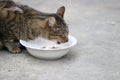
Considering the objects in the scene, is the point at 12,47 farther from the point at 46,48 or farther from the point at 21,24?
the point at 46,48

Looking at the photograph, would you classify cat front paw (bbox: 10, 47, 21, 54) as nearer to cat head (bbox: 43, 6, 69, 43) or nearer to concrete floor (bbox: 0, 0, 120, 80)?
concrete floor (bbox: 0, 0, 120, 80)

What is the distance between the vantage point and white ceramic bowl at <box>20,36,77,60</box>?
8.00 feet

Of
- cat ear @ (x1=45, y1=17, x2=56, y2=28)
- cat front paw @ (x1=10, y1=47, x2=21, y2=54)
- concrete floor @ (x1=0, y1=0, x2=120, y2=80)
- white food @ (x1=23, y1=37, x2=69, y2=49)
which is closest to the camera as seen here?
concrete floor @ (x1=0, y1=0, x2=120, y2=80)

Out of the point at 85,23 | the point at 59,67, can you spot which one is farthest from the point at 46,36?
the point at 85,23

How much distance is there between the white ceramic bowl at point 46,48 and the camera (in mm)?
2439

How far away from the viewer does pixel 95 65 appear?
8.11 feet

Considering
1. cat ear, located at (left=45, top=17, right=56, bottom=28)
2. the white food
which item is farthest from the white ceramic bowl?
cat ear, located at (left=45, top=17, right=56, bottom=28)

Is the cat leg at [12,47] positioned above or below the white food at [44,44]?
below

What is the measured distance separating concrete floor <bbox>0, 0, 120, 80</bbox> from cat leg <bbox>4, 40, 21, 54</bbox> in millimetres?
42

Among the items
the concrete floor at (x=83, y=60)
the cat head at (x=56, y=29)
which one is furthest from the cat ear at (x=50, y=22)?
the concrete floor at (x=83, y=60)

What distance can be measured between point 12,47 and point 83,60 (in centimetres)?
66

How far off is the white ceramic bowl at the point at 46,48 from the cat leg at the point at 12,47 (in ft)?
0.31

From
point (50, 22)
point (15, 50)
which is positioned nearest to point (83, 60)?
point (50, 22)

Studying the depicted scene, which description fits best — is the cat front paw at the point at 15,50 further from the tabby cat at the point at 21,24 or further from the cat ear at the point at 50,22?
the cat ear at the point at 50,22
